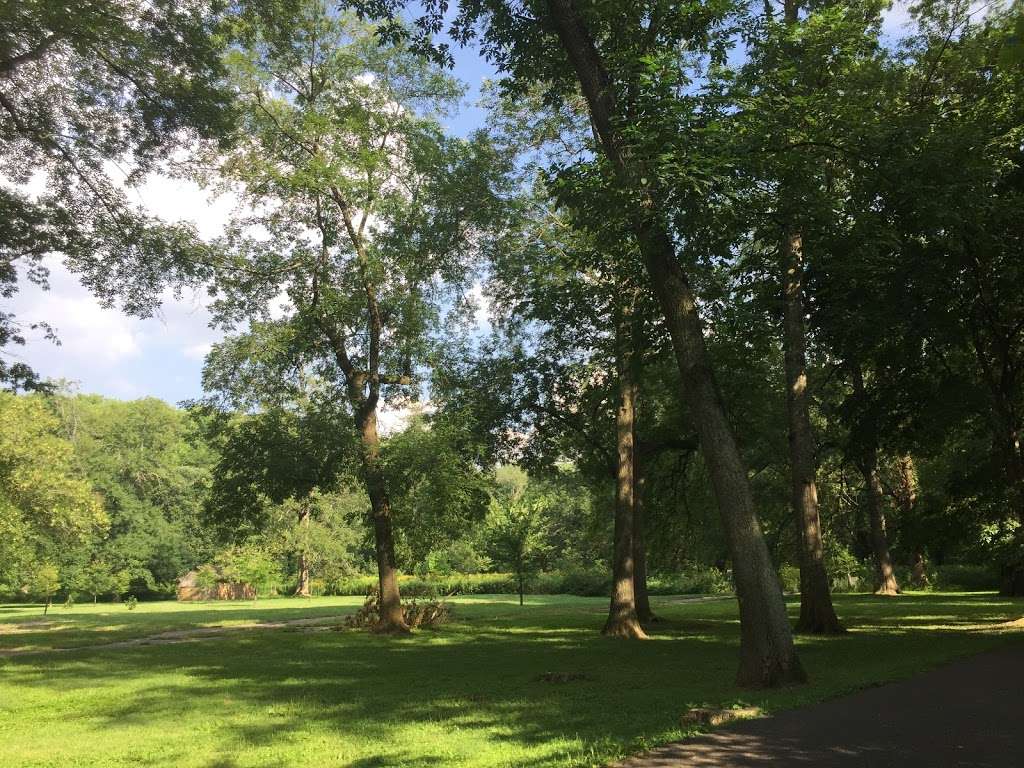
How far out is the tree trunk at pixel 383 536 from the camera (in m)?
22.8

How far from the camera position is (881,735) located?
6.56 m

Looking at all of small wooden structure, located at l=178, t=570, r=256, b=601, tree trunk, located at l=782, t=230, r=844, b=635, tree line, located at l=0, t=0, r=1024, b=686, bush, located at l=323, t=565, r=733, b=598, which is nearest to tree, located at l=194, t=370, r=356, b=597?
tree line, located at l=0, t=0, r=1024, b=686

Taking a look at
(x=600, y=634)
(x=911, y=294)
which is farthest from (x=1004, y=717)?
(x=600, y=634)

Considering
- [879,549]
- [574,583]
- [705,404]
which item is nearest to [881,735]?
[705,404]

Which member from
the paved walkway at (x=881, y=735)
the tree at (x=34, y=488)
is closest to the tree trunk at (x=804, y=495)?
the paved walkway at (x=881, y=735)

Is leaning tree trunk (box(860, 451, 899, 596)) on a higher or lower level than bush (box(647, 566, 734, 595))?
higher

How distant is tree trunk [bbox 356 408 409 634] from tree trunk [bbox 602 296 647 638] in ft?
22.2

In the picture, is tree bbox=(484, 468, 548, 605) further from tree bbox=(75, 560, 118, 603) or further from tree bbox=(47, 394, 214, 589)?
tree bbox=(75, 560, 118, 603)

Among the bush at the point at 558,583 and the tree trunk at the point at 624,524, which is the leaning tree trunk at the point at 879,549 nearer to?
the bush at the point at 558,583

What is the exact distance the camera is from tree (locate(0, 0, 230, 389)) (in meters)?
14.0

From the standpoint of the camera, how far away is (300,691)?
38.2 feet

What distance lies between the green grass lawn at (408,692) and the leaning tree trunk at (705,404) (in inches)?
22.9

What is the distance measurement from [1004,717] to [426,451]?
50.2 feet

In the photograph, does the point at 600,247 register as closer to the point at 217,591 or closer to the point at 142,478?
the point at 217,591
